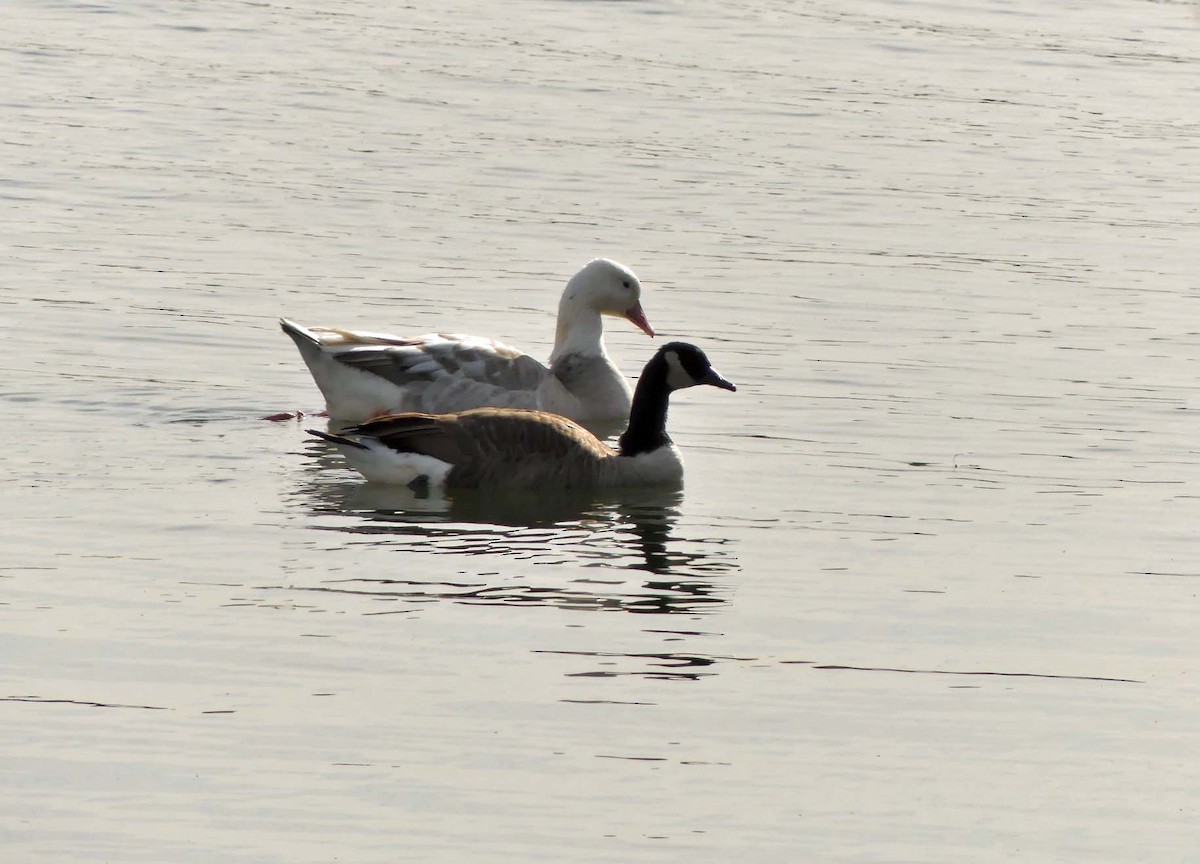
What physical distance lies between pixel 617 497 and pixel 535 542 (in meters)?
1.58

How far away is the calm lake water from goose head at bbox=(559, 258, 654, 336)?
1.09m

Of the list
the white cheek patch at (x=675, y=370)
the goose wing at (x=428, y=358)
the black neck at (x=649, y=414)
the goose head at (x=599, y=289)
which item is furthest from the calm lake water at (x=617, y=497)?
the goose head at (x=599, y=289)

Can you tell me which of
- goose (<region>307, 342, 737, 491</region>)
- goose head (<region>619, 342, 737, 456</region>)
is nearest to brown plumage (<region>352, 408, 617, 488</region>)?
goose (<region>307, 342, 737, 491</region>)

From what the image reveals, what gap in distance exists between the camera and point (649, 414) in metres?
13.8

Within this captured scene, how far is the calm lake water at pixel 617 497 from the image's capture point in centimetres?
789

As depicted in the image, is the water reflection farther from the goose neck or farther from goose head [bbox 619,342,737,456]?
the goose neck

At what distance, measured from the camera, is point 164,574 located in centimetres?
1068

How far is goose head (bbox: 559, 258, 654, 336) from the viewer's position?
16.7 meters

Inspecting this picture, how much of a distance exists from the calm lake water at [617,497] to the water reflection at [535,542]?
58mm

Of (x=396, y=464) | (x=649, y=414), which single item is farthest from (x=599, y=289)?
(x=396, y=464)

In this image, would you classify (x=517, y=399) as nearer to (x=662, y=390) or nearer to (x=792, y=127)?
(x=662, y=390)

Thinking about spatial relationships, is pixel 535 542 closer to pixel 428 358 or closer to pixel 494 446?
pixel 494 446

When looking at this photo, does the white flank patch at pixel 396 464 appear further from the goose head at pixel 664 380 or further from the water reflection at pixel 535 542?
the goose head at pixel 664 380

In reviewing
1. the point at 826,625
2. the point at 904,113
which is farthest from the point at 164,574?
the point at 904,113
